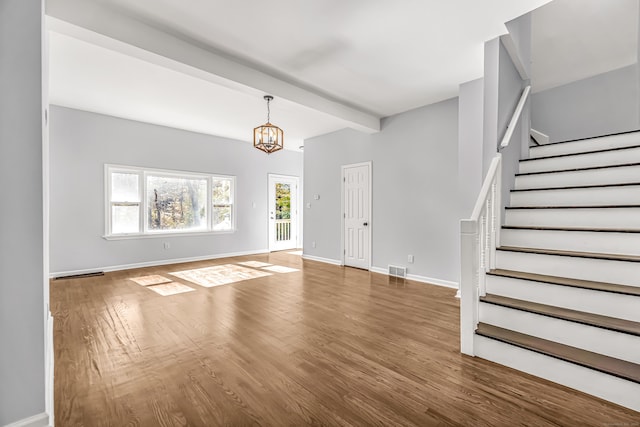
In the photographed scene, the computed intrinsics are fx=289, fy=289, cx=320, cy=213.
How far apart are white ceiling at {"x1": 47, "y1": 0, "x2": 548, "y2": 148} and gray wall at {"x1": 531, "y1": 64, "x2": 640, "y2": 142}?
224 centimetres

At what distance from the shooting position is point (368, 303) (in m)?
3.58

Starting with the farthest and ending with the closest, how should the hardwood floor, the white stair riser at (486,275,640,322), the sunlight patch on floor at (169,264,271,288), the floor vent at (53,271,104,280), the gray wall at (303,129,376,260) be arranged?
the gray wall at (303,129,376,260) < the floor vent at (53,271,104,280) < the sunlight patch on floor at (169,264,271,288) < the white stair riser at (486,275,640,322) < the hardwood floor

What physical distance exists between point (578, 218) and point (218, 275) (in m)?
4.93

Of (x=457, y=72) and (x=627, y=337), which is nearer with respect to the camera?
(x=627, y=337)

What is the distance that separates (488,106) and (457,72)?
0.91 meters

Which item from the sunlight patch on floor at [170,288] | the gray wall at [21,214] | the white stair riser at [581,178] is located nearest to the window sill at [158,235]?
the sunlight patch on floor at [170,288]

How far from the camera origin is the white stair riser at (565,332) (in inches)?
69.8

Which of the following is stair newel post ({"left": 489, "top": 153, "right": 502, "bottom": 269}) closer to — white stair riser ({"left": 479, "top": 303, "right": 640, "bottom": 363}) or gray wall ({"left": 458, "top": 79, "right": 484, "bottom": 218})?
white stair riser ({"left": 479, "top": 303, "right": 640, "bottom": 363})

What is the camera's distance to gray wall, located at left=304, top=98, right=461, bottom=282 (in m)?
4.40

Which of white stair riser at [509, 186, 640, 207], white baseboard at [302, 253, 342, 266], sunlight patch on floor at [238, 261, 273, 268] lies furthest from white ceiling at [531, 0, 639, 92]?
sunlight patch on floor at [238, 261, 273, 268]

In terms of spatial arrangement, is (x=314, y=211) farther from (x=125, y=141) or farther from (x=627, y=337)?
(x=627, y=337)

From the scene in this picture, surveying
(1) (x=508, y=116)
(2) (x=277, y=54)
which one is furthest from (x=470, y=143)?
(2) (x=277, y=54)

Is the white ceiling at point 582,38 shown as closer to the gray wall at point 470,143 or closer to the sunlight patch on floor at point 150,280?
the gray wall at point 470,143

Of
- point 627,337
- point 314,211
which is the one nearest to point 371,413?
point 627,337
